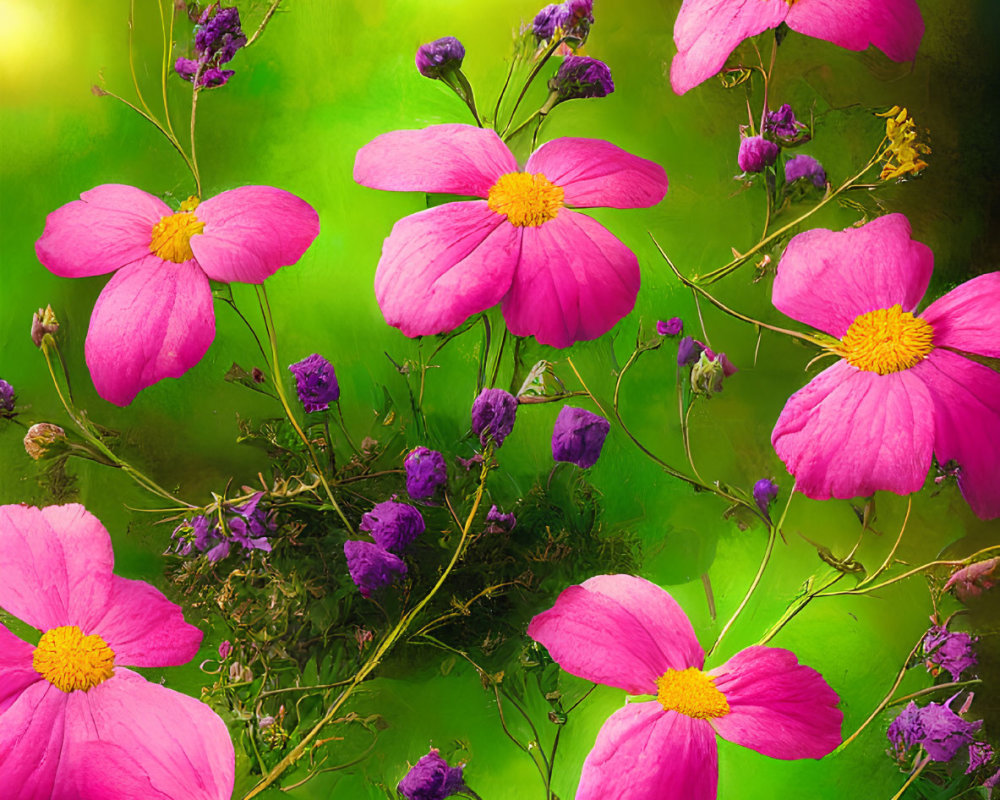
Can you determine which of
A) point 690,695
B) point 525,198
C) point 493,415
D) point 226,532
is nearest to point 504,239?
point 525,198

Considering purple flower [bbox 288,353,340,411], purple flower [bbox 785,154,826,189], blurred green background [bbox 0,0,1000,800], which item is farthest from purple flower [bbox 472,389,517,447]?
purple flower [bbox 785,154,826,189]

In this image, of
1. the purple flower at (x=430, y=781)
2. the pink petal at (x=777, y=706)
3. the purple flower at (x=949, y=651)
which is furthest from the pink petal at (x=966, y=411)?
the purple flower at (x=430, y=781)

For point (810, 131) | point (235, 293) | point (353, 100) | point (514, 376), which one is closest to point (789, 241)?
point (810, 131)

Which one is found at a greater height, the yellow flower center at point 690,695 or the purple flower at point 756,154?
the purple flower at point 756,154

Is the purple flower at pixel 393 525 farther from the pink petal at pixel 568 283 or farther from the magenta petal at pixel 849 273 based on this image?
the magenta petal at pixel 849 273

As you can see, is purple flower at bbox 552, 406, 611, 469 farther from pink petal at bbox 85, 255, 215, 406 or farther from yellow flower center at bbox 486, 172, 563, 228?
pink petal at bbox 85, 255, 215, 406

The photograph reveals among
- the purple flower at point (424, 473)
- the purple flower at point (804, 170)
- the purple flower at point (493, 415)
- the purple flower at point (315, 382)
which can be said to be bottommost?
the purple flower at point (424, 473)

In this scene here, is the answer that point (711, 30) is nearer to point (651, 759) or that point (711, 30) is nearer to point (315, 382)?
point (315, 382)
